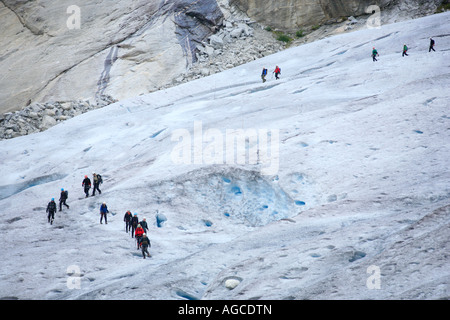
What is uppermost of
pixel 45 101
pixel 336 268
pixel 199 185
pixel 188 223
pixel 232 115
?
pixel 45 101

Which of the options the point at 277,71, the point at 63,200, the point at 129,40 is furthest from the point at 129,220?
the point at 129,40

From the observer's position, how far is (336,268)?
11.0m

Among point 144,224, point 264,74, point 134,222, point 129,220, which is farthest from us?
point 264,74

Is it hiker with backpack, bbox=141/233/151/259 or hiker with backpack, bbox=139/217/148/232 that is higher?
hiker with backpack, bbox=139/217/148/232

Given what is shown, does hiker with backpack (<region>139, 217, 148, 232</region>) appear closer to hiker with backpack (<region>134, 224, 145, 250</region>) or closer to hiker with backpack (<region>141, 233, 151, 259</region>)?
hiker with backpack (<region>134, 224, 145, 250</region>)

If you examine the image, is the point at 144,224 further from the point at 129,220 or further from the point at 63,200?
the point at 63,200

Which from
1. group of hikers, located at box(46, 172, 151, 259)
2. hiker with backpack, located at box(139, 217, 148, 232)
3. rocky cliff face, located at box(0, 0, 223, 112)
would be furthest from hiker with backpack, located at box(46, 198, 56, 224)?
rocky cliff face, located at box(0, 0, 223, 112)

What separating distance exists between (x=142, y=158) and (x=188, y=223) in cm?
599

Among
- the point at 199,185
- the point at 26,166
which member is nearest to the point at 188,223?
the point at 199,185

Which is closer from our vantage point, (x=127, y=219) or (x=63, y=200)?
(x=127, y=219)

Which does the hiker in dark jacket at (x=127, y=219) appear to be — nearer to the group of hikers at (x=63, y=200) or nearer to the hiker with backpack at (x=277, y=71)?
the group of hikers at (x=63, y=200)
